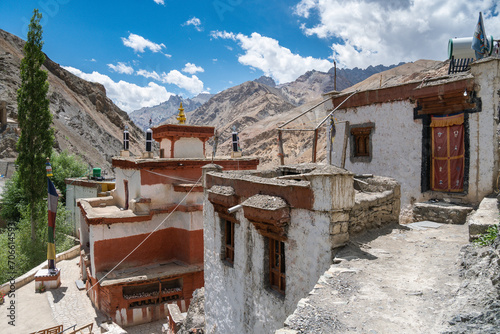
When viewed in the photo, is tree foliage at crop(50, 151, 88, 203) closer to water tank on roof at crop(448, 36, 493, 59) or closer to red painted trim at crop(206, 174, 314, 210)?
red painted trim at crop(206, 174, 314, 210)

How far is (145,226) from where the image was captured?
1394cm

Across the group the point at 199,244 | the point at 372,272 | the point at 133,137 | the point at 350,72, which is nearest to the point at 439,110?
the point at 372,272

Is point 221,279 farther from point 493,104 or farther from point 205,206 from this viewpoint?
point 493,104

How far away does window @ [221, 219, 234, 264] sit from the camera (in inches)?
298

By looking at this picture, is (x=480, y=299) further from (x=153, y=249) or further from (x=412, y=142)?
(x=153, y=249)

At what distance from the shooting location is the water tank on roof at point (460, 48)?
1146cm

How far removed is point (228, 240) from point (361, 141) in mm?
7264

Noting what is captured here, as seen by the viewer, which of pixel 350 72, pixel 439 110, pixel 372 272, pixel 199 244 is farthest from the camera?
pixel 350 72

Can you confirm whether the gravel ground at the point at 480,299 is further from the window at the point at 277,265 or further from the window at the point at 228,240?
the window at the point at 228,240

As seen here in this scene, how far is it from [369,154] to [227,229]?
6.84 meters

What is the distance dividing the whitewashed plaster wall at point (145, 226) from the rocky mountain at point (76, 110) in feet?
104

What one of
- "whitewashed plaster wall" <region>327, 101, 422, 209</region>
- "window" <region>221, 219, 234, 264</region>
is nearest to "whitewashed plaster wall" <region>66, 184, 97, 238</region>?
"window" <region>221, 219, 234, 264</region>

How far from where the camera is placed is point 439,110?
1002cm

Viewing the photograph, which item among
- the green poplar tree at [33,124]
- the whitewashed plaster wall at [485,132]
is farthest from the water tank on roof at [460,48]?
the green poplar tree at [33,124]
